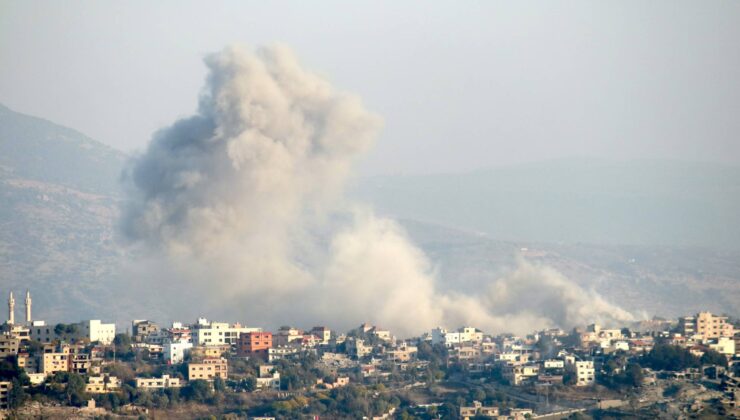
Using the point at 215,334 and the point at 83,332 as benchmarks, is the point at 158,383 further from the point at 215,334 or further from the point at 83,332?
the point at 215,334

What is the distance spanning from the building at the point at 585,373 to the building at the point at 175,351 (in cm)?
1271

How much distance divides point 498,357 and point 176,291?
21.2m

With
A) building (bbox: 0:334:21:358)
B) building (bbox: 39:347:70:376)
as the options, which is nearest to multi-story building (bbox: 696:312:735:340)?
building (bbox: 39:347:70:376)

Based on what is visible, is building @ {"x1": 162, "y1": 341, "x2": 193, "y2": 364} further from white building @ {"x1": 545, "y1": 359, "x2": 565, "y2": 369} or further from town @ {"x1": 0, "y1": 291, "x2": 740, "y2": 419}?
white building @ {"x1": 545, "y1": 359, "x2": 565, "y2": 369}

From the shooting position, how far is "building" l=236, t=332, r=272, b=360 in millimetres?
66312

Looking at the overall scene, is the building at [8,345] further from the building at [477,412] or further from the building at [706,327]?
the building at [706,327]

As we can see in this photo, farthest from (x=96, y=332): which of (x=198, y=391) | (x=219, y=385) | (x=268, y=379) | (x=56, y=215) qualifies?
(x=56, y=215)

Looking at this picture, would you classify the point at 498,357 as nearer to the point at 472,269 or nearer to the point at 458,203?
the point at 472,269

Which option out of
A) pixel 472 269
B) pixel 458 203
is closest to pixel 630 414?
pixel 472 269

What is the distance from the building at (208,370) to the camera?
6058 cm

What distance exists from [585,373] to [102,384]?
14871mm

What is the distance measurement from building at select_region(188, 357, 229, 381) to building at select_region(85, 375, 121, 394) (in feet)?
9.30

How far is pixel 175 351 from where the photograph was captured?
210 ft

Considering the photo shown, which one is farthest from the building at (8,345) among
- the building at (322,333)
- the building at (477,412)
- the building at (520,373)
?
the building at (520,373)
